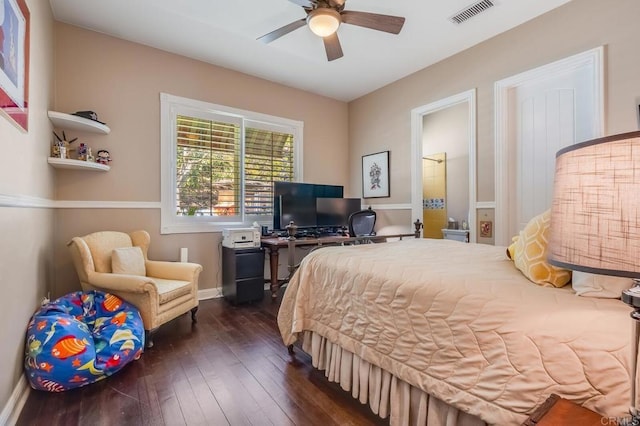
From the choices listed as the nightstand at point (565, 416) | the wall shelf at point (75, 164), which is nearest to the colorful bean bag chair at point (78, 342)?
the wall shelf at point (75, 164)

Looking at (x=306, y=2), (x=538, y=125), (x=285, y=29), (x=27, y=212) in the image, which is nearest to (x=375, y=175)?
(x=538, y=125)

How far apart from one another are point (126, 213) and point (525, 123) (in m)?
4.31

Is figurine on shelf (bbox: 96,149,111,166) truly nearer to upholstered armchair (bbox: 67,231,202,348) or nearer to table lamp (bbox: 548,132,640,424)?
upholstered armchair (bbox: 67,231,202,348)

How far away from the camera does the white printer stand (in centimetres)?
358

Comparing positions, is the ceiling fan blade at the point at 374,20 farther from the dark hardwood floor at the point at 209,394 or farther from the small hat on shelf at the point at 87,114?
the dark hardwood floor at the point at 209,394

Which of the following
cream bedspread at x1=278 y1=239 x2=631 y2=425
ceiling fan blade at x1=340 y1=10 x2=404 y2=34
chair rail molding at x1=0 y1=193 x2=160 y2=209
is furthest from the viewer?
ceiling fan blade at x1=340 y1=10 x2=404 y2=34

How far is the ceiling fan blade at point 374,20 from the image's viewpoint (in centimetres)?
238

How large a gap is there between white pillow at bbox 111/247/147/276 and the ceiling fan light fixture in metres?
2.55

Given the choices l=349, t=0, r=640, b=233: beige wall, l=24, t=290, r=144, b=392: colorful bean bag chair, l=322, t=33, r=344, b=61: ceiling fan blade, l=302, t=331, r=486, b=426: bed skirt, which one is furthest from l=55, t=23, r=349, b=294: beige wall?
l=302, t=331, r=486, b=426: bed skirt

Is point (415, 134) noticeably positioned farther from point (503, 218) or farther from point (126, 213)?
point (126, 213)

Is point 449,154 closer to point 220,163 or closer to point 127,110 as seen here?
point 220,163

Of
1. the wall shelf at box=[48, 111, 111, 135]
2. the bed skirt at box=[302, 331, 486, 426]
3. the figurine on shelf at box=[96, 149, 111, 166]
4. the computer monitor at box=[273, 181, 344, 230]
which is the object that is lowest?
the bed skirt at box=[302, 331, 486, 426]

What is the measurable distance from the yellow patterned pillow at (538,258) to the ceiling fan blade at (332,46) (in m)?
2.21

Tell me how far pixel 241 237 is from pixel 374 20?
101 inches
